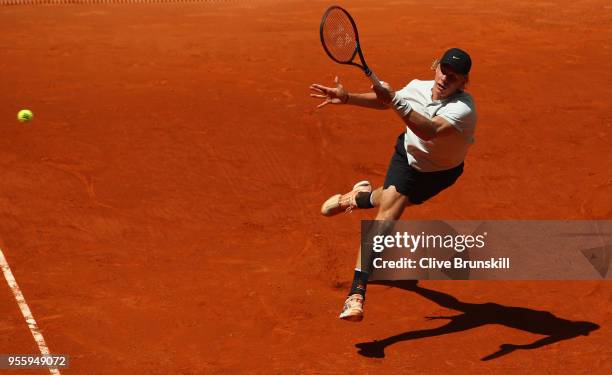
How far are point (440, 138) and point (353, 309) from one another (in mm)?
1432

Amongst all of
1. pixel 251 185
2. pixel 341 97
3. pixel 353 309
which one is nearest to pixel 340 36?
pixel 341 97

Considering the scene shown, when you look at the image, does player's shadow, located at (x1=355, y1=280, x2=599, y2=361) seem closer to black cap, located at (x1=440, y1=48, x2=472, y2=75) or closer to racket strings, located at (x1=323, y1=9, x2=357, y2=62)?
black cap, located at (x1=440, y1=48, x2=472, y2=75)

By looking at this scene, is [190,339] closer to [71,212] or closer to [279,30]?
[71,212]

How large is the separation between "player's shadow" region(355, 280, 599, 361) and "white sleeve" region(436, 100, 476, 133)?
1.61 meters

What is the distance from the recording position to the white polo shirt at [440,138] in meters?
6.70

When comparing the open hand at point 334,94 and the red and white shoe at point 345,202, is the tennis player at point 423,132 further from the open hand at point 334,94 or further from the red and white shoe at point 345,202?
the red and white shoe at point 345,202

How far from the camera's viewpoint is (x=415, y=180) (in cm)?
709

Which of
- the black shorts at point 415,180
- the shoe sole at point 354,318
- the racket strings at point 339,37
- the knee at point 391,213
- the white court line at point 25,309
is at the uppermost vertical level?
the racket strings at point 339,37

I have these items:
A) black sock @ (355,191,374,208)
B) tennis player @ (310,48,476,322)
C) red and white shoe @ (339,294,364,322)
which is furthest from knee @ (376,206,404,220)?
black sock @ (355,191,374,208)

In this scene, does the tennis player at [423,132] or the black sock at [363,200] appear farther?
the black sock at [363,200]

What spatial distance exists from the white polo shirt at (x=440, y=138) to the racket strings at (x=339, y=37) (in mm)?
559

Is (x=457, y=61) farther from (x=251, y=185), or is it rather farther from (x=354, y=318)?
(x=251, y=185)

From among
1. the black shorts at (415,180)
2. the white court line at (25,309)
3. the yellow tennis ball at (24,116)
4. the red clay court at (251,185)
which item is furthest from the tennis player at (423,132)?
the yellow tennis ball at (24,116)

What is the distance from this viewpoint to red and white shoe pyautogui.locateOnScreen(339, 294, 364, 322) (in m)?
6.71
